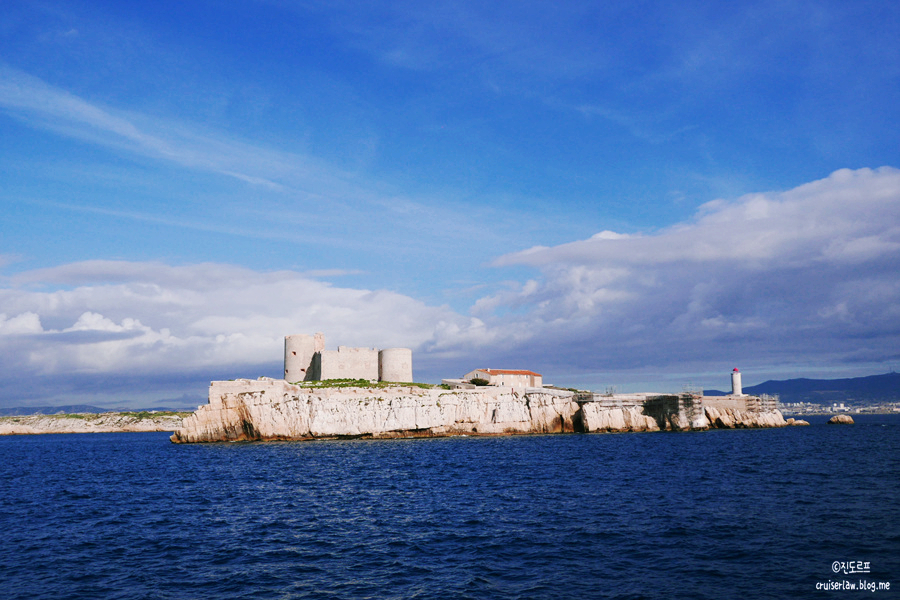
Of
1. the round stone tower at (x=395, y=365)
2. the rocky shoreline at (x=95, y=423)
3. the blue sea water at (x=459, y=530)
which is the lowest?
the rocky shoreline at (x=95, y=423)

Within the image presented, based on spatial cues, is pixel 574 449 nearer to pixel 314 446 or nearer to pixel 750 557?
→ pixel 314 446

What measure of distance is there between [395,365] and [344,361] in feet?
28.5

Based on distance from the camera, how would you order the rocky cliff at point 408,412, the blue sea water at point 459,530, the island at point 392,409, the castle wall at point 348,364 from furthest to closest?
the castle wall at point 348,364 → the island at point 392,409 → the rocky cliff at point 408,412 → the blue sea water at point 459,530

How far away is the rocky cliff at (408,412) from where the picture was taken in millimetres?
70500

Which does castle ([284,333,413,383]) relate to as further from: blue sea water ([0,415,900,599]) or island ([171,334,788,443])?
blue sea water ([0,415,900,599])

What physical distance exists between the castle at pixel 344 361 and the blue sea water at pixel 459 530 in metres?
46.9

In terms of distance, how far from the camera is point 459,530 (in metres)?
23.2

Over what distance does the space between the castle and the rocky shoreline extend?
7080 centimetres

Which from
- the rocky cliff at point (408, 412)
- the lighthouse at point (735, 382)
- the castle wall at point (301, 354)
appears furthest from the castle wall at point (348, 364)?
the lighthouse at point (735, 382)

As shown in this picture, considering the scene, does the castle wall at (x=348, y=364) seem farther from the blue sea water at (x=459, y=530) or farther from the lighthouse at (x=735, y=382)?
the lighthouse at (x=735, y=382)

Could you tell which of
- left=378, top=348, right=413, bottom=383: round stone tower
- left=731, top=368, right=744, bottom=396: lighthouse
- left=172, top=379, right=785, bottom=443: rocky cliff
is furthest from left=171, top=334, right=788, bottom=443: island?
left=731, top=368, right=744, bottom=396: lighthouse

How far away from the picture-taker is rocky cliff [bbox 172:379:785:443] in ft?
231

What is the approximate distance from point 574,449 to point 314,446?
2724 centimetres

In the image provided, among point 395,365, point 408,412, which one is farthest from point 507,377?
point 408,412
